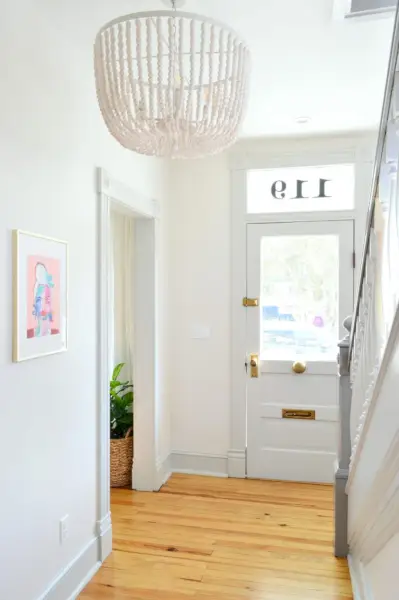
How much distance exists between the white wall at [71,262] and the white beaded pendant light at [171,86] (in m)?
0.57

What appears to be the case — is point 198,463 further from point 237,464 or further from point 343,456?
point 343,456

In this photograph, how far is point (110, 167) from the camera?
10.1 ft

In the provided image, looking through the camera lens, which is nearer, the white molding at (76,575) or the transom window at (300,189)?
the white molding at (76,575)

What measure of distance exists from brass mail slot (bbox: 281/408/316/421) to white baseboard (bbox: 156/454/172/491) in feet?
3.39

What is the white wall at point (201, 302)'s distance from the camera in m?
4.29

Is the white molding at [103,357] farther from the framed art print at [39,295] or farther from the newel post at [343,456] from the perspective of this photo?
the newel post at [343,456]

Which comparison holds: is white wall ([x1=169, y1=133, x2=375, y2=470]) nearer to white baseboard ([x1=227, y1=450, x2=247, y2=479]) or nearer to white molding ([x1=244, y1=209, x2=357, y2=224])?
white baseboard ([x1=227, y1=450, x2=247, y2=479])

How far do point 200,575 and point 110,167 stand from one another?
2337 mm

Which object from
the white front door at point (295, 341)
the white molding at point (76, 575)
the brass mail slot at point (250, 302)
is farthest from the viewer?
the brass mail slot at point (250, 302)

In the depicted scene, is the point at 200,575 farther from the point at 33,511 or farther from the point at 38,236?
the point at 38,236

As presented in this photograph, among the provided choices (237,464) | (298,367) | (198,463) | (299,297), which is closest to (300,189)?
(299,297)

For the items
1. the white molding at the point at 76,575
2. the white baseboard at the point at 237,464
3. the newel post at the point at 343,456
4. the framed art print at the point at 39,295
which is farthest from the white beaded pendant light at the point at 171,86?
the white baseboard at the point at 237,464

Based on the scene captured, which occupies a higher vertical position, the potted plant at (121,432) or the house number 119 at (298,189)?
the house number 119 at (298,189)

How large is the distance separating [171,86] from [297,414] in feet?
10.2
